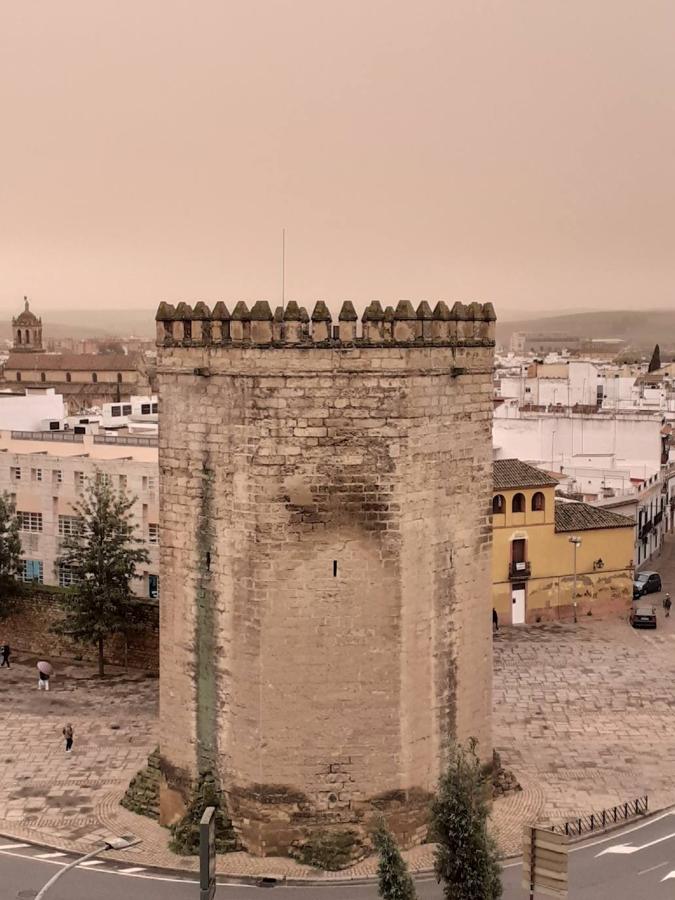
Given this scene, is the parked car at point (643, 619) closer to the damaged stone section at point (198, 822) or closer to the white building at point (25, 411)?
the damaged stone section at point (198, 822)

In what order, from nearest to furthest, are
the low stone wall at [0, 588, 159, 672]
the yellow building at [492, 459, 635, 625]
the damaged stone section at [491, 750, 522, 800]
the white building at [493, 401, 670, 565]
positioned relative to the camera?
1. the damaged stone section at [491, 750, 522, 800]
2. the low stone wall at [0, 588, 159, 672]
3. the yellow building at [492, 459, 635, 625]
4. the white building at [493, 401, 670, 565]

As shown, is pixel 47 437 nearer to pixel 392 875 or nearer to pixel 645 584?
pixel 645 584

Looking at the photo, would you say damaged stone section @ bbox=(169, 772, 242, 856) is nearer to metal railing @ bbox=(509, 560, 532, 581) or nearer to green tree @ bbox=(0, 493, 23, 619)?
green tree @ bbox=(0, 493, 23, 619)

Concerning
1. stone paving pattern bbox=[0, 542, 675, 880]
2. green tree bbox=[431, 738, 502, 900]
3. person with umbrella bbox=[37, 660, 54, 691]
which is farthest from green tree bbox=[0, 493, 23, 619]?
green tree bbox=[431, 738, 502, 900]

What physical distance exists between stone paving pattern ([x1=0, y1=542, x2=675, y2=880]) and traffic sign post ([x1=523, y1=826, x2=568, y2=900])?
552 centimetres

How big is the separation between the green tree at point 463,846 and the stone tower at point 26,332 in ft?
427

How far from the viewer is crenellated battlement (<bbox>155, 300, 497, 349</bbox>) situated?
19969 mm

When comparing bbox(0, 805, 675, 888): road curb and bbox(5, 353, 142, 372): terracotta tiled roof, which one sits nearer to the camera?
bbox(0, 805, 675, 888): road curb

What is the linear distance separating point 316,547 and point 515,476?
22.7 m

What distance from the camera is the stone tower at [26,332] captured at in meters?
140

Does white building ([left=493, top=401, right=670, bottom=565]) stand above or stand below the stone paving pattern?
above

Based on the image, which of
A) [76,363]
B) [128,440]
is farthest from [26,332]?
[128,440]

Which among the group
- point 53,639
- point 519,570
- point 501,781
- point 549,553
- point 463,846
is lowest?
point 53,639

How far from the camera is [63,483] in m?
39.3
